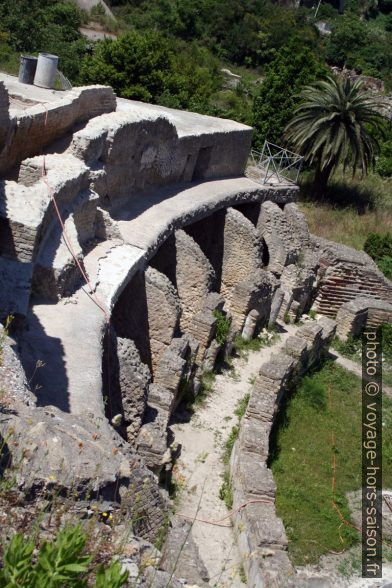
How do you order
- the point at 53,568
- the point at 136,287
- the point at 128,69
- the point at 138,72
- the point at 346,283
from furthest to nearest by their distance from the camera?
the point at 138,72
the point at 128,69
the point at 346,283
the point at 136,287
the point at 53,568

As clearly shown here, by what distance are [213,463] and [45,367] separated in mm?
2924

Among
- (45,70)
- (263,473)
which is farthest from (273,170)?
(263,473)

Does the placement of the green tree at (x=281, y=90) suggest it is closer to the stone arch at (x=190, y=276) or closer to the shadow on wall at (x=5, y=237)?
the stone arch at (x=190, y=276)

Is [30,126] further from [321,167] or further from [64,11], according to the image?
[64,11]

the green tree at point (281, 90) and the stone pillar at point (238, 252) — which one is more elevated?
the green tree at point (281, 90)

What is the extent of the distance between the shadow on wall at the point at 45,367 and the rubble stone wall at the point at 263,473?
1931mm

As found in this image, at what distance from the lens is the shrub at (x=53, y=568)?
325cm

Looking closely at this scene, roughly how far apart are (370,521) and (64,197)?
5.40m

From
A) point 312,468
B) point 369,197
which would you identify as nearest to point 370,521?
point 312,468

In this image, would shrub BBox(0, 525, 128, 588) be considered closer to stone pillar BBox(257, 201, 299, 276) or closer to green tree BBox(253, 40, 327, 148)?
stone pillar BBox(257, 201, 299, 276)

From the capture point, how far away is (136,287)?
1104 cm

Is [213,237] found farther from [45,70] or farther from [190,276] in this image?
[45,70]

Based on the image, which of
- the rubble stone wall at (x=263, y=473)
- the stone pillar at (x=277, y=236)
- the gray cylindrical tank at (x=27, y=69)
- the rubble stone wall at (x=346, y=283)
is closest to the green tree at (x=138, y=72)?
the stone pillar at (x=277, y=236)

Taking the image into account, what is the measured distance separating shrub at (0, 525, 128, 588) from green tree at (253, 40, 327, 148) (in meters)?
20.3
